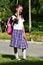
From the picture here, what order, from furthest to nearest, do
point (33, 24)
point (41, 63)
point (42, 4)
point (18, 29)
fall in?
point (33, 24)
point (42, 4)
point (18, 29)
point (41, 63)

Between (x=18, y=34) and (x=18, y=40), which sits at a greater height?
(x=18, y=34)

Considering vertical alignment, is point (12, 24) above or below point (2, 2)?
above

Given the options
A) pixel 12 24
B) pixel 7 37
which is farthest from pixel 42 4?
pixel 12 24

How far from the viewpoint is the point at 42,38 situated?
2405 centimetres

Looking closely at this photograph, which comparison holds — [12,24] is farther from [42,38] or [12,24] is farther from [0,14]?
[0,14]

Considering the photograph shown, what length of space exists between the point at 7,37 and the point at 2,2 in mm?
7085

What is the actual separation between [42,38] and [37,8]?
521cm

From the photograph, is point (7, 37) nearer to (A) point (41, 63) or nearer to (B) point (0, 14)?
(B) point (0, 14)

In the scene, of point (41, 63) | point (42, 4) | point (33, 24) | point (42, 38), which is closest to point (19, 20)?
point (41, 63)

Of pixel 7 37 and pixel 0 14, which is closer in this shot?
pixel 7 37

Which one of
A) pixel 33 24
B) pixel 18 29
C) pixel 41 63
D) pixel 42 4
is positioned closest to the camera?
pixel 41 63

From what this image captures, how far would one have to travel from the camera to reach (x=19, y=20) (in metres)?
9.48

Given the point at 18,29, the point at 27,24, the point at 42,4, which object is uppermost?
the point at 18,29

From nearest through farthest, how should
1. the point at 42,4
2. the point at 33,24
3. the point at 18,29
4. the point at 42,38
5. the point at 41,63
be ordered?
the point at 41,63, the point at 18,29, the point at 42,38, the point at 42,4, the point at 33,24
